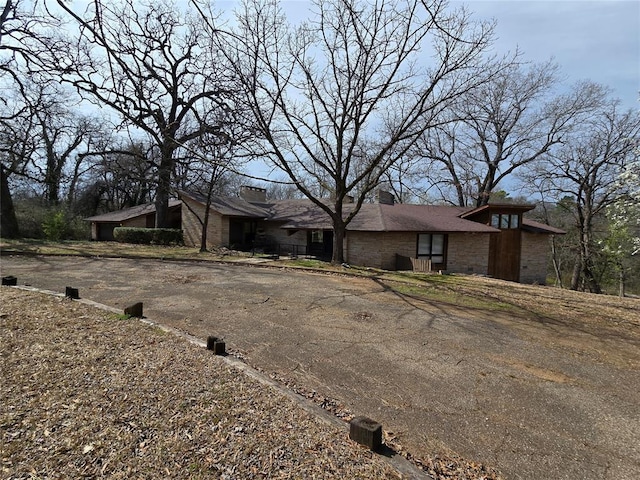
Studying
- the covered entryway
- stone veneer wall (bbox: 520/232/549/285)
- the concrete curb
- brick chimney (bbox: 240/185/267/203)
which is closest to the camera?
the concrete curb

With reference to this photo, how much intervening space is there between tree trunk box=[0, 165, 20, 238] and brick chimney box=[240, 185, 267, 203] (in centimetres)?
1437

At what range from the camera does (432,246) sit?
1884cm

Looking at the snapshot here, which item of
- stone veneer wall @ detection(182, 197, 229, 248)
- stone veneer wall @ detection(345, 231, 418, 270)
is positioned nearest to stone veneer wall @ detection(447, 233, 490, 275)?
stone veneer wall @ detection(345, 231, 418, 270)

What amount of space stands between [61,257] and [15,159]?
9.90m

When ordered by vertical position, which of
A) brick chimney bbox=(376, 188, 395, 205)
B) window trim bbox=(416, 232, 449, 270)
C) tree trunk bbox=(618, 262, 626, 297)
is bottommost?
tree trunk bbox=(618, 262, 626, 297)

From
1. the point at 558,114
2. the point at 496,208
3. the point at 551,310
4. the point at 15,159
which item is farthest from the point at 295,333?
the point at 558,114

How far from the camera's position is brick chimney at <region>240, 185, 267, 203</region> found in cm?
2811

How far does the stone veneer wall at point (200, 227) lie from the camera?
22.2m

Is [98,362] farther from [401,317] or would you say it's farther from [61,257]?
[61,257]

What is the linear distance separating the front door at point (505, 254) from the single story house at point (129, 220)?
2225 centimetres

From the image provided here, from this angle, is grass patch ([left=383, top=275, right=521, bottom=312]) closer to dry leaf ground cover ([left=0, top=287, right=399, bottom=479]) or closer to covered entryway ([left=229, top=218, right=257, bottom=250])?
dry leaf ground cover ([left=0, top=287, right=399, bottom=479])

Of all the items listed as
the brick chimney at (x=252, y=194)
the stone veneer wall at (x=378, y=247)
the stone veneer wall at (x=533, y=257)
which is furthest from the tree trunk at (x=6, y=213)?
the stone veneer wall at (x=533, y=257)

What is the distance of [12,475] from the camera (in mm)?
2230

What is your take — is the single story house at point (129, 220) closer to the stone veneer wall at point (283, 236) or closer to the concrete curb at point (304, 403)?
the stone veneer wall at point (283, 236)
